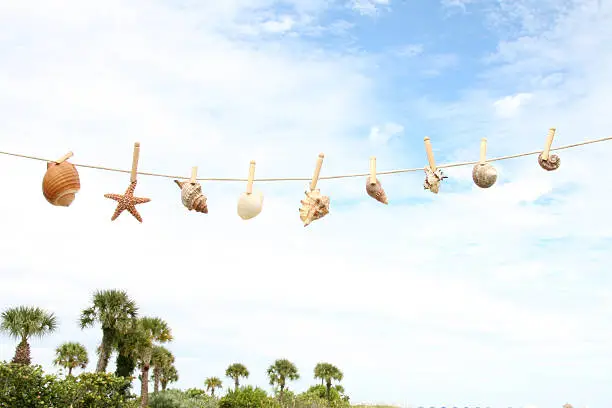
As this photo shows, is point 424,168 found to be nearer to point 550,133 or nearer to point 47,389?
point 550,133

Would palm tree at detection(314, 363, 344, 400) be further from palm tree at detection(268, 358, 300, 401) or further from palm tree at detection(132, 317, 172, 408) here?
palm tree at detection(132, 317, 172, 408)

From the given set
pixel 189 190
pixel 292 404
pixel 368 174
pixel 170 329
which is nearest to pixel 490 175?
pixel 368 174

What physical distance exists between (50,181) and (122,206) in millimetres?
584

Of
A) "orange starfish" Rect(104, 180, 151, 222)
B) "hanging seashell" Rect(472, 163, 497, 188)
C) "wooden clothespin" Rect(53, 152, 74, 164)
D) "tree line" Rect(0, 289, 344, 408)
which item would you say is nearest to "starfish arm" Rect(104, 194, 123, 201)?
"orange starfish" Rect(104, 180, 151, 222)

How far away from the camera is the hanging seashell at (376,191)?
4.99m

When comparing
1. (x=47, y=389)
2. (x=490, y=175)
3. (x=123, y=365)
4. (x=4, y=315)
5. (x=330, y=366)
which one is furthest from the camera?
(x=330, y=366)

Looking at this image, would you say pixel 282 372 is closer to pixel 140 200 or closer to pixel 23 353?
pixel 23 353

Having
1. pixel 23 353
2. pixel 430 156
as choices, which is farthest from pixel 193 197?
pixel 23 353

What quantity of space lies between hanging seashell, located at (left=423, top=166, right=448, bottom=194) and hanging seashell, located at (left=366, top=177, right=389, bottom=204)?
0.38m

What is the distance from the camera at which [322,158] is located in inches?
196

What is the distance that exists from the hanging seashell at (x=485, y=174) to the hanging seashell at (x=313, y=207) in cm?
122

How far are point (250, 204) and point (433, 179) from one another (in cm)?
151

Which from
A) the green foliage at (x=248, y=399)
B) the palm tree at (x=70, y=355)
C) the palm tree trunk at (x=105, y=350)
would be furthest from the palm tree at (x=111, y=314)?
the palm tree at (x=70, y=355)

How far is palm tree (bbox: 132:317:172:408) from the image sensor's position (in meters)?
26.9
